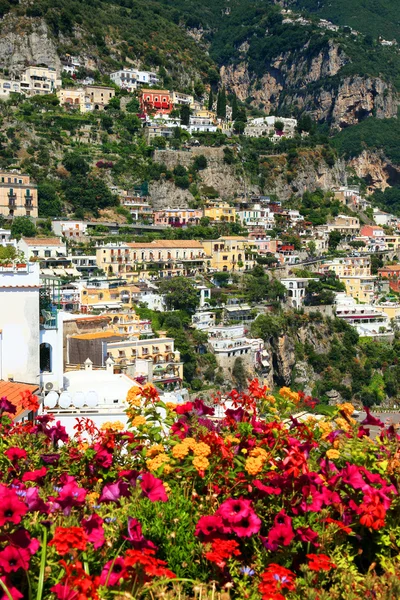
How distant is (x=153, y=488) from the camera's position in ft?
14.4

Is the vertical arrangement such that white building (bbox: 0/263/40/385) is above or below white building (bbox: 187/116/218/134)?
below

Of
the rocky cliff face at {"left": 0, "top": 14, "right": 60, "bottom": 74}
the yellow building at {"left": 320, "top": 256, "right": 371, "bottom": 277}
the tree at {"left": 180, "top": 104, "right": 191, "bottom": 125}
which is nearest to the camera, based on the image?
the yellow building at {"left": 320, "top": 256, "right": 371, "bottom": 277}

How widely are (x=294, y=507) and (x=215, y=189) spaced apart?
70830 mm

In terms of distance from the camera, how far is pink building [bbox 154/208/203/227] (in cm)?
6481

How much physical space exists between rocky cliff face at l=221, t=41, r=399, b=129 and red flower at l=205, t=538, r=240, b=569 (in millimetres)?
128258

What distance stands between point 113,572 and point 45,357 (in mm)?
9118

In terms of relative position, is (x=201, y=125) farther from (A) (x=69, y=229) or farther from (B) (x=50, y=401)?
(B) (x=50, y=401)

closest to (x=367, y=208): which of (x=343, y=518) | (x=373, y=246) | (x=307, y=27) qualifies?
(x=373, y=246)

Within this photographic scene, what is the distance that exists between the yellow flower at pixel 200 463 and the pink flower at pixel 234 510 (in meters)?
0.31

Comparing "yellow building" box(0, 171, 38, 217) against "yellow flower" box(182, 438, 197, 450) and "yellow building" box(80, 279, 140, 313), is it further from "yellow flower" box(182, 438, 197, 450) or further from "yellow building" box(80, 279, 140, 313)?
"yellow flower" box(182, 438, 197, 450)

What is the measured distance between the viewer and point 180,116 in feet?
262

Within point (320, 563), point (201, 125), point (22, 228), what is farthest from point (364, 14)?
point (320, 563)

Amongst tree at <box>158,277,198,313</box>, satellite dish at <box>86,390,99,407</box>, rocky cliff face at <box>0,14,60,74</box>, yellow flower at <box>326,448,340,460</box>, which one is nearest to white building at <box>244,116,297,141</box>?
rocky cliff face at <box>0,14,60,74</box>

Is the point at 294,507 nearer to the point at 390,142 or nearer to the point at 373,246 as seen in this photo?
the point at 373,246
